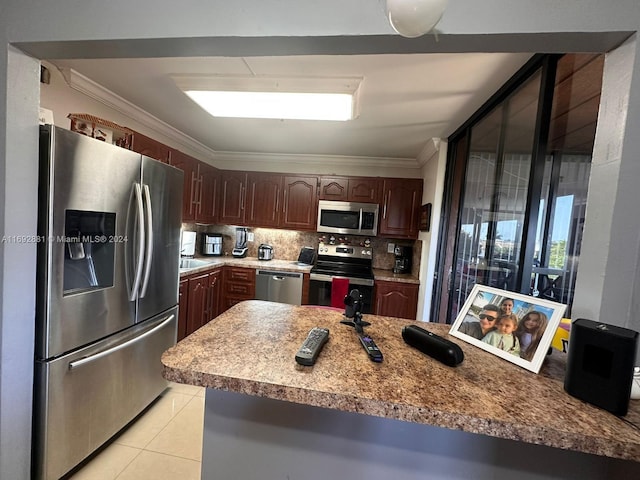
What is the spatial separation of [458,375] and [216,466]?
0.83 m

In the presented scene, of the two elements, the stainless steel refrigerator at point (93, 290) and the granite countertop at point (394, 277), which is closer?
the stainless steel refrigerator at point (93, 290)

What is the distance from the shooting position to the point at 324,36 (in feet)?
2.87

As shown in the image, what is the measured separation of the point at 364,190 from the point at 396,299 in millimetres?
1425

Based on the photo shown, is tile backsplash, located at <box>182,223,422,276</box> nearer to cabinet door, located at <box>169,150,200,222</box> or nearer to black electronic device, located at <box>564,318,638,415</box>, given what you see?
cabinet door, located at <box>169,150,200,222</box>

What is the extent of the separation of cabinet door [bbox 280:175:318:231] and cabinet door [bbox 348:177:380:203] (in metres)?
0.48

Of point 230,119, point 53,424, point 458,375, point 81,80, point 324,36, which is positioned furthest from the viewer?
point 230,119

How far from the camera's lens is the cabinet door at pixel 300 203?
12.0 feet

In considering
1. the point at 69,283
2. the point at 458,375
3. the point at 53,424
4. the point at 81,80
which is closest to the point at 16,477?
the point at 53,424

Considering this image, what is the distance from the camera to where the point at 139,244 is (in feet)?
5.55

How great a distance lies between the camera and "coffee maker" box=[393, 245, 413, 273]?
3.65 metres

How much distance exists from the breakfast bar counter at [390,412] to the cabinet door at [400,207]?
8.39ft

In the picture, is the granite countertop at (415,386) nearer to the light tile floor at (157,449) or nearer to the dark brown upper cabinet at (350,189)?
the light tile floor at (157,449)

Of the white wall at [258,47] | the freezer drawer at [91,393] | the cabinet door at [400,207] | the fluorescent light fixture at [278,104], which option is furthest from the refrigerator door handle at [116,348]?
the cabinet door at [400,207]

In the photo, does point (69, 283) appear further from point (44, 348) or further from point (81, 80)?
point (81, 80)
